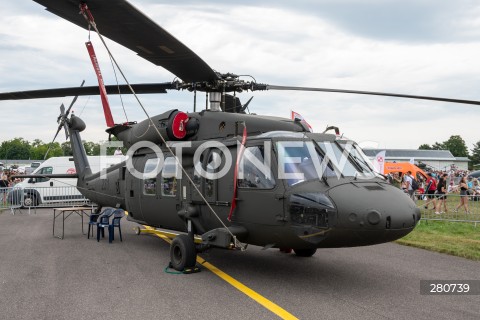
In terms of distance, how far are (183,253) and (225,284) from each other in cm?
108

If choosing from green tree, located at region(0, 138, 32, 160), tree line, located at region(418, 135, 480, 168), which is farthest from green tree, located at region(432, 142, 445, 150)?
green tree, located at region(0, 138, 32, 160)

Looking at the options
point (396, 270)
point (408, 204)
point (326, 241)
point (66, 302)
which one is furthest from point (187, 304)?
point (396, 270)

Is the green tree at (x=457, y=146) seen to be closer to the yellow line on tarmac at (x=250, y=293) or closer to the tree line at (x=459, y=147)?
the tree line at (x=459, y=147)

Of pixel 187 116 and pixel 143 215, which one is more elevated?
pixel 187 116

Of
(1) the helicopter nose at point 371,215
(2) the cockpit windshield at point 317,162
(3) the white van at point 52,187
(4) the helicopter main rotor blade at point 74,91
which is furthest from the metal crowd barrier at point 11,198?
(1) the helicopter nose at point 371,215

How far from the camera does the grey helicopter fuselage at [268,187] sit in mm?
5852

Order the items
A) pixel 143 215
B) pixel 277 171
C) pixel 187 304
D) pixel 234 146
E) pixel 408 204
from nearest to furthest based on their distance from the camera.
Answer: pixel 187 304 < pixel 408 204 < pixel 277 171 < pixel 234 146 < pixel 143 215

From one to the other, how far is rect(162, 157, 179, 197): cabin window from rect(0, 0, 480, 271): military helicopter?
0.9 inches

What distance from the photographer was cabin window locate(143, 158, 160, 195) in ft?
30.3

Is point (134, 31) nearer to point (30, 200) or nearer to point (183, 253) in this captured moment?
point (183, 253)

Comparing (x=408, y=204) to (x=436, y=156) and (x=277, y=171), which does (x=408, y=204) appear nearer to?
(x=277, y=171)

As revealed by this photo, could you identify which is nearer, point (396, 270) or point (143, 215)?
point (396, 270)

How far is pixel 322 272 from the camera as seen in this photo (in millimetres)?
7363

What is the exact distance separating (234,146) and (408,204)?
282cm
